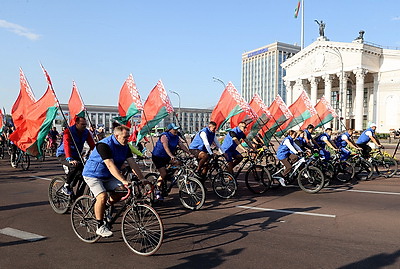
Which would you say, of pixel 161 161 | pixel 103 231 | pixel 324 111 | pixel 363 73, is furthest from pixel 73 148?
pixel 363 73

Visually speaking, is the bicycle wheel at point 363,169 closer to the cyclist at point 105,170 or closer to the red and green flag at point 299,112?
the red and green flag at point 299,112

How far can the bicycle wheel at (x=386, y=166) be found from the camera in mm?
11625

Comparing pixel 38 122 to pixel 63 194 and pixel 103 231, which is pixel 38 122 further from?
pixel 103 231

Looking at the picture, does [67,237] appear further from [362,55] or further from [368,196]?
[362,55]

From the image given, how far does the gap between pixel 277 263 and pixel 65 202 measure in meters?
4.43

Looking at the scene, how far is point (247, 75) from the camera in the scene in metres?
149

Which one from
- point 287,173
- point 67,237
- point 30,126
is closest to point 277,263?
point 67,237

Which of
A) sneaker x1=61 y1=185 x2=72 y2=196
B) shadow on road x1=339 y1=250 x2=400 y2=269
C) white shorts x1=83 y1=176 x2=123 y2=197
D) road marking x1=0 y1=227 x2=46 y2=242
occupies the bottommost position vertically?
road marking x1=0 y1=227 x2=46 y2=242

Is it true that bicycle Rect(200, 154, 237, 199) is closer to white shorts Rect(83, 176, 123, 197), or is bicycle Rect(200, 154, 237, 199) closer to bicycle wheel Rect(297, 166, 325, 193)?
bicycle wheel Rect(297, 166, 325, 193)

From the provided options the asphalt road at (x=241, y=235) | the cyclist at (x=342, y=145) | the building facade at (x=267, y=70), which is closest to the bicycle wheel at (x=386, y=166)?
the cyclist at (x=342, y=145)

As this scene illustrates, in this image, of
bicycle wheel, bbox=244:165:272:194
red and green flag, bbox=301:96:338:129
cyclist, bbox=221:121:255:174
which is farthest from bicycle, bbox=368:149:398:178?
cyclist, bbox=221:121:255:174

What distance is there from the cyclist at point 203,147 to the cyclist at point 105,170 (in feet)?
10.9

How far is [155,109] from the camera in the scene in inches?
524

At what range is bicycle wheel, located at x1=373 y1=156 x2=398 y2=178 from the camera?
11.6m
